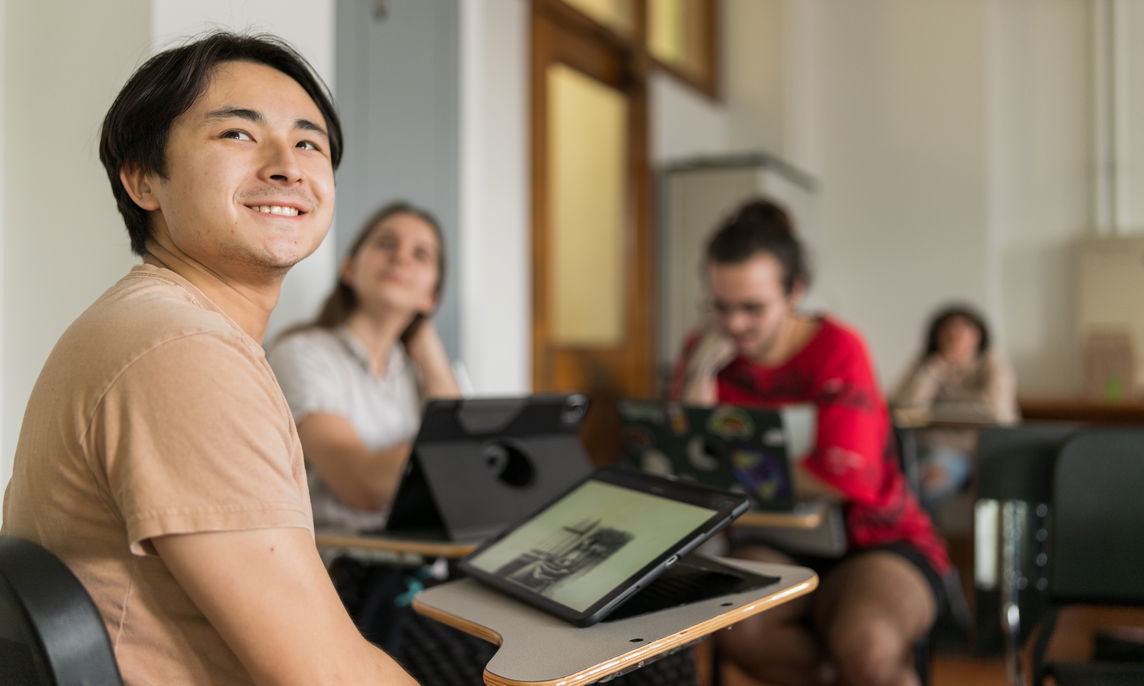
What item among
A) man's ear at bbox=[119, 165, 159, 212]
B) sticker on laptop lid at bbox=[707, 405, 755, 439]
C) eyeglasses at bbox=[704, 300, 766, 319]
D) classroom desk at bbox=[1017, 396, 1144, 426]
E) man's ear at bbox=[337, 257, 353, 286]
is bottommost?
classroom desk at bbox=[1017, 396, 1144, 426]

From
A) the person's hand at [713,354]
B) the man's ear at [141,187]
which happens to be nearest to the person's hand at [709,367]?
the person's hand at [713,354]

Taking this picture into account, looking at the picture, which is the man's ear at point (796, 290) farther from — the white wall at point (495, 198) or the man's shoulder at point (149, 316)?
the man's shoulder at point (149, 316)

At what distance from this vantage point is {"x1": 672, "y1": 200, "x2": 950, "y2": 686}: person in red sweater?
1999 millimetres

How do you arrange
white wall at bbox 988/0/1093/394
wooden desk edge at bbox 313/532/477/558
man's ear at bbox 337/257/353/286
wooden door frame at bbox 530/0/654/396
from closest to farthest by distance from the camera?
wooden desk edge at bbox 313/532/477/558 → man's ear at bbox 337/257/353/286 → wooden door frame at bbox 530/0/654/396 → white wall at bbox 988/0/1093/394

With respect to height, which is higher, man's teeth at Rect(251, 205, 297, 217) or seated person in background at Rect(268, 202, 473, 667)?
man's teeth at Rect(251, 205, 297, 217)

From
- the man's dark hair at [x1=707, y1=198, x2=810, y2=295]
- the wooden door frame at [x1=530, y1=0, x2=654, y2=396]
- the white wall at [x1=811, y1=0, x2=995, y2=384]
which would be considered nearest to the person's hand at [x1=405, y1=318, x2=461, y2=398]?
the man's dark hair at [x1=707, y1=198, x2=810, y2=295]

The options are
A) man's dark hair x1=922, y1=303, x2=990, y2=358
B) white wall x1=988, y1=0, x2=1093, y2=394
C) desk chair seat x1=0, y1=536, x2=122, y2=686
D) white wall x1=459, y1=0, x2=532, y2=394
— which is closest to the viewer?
desk chair seat x1=0, y1=536, x2=122, y2=686

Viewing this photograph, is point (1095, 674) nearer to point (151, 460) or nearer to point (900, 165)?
point (151, 460)

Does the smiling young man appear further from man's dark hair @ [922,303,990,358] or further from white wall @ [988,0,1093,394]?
white wall @ [988,0,1093,394]

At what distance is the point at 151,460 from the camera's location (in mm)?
823

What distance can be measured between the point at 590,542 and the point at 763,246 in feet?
4.30

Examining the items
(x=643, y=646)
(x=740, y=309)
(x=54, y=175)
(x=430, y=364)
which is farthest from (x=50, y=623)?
(x=740, y=309)

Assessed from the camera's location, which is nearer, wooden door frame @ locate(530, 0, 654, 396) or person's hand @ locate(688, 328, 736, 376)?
person's hand @ locate(688, 328, 736, 376)

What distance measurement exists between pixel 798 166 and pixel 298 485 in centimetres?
545
